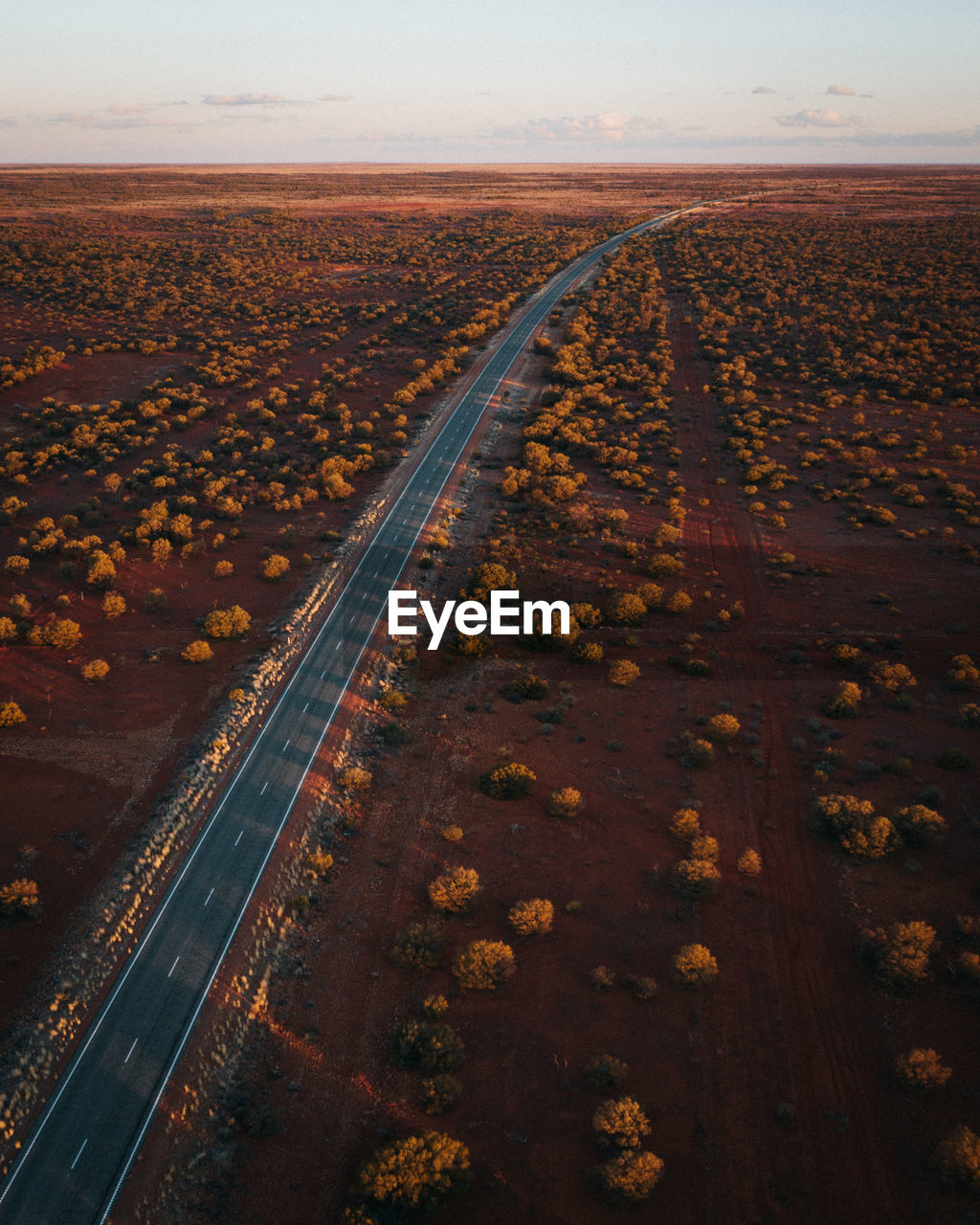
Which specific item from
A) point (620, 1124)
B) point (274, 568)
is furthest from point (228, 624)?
point (620, 1124)

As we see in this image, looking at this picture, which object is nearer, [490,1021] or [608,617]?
[490,1021]

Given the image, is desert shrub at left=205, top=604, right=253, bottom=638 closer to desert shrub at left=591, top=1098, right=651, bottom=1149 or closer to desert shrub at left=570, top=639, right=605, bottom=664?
desert shrub at left=570, top=639, right=605, bottom=664

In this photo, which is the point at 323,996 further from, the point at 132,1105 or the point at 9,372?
the point at 9,372

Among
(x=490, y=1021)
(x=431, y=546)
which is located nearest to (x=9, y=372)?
(x=431, y=546)

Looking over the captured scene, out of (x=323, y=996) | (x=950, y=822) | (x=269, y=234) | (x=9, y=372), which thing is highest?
(x=269, y=234)

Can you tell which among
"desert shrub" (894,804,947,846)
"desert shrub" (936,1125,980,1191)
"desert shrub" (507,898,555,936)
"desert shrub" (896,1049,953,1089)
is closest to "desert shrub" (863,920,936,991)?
"desert shrub" (896,1049,953,1089)

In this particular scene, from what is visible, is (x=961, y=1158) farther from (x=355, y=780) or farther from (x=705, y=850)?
(x=355, y=780)
